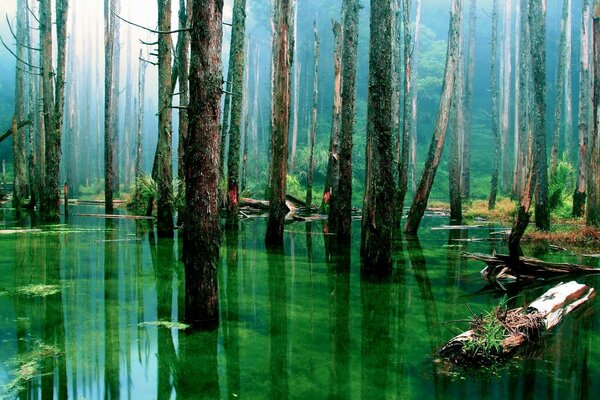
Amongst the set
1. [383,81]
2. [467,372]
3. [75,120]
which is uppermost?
[75,120]

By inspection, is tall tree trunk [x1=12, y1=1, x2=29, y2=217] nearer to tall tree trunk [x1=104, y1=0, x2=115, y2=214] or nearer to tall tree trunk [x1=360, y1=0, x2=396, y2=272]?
tall tree trunk [x1=104, y1=0, x2=115, y2=214]

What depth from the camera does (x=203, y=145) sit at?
16.7ft

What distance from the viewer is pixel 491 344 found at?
4.36m

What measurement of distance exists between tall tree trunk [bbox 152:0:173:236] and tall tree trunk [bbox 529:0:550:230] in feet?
26.5

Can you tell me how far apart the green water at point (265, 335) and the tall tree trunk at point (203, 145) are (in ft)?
2.46

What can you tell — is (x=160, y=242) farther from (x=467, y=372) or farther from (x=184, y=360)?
(x=467, y=372)

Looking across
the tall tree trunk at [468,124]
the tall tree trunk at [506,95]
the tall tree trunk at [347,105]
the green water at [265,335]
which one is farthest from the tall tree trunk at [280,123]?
the tall tree trunk at [506,95]

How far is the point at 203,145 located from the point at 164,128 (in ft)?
24.1

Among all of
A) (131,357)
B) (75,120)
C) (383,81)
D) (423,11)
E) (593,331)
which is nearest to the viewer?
(131,357)

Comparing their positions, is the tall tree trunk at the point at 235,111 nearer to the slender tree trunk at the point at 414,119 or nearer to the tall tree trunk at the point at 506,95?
the slender tree trunk at the point at 414,119

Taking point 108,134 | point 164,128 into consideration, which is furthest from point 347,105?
point 108,134

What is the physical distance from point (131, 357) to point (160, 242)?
7.48 meters

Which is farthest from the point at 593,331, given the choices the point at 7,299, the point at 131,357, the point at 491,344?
the point at 7,299

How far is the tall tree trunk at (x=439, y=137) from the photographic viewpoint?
13471 millimetres
